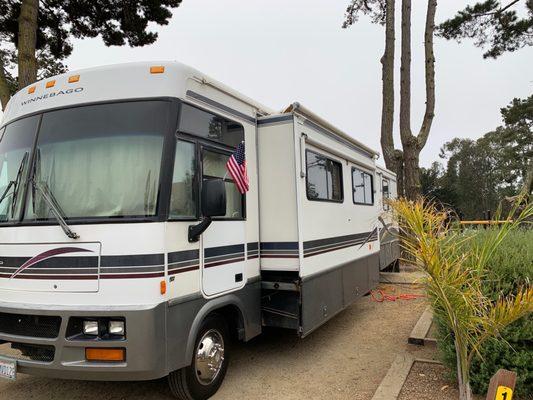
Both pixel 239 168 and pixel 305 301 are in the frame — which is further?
pixel 305 301

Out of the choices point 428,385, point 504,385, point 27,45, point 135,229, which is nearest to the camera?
point 504,385

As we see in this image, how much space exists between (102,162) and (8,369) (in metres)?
1.76

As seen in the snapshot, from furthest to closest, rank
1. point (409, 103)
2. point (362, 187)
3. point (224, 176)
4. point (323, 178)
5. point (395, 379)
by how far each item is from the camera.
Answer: point (409, 103), point (362, 187), point (323, 178), point (224, 176), point (395, 379)

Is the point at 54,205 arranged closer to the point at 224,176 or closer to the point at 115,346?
the point at 115,346

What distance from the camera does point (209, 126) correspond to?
3.98 m

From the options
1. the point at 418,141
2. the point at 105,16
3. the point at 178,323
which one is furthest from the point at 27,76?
the point at 418,141

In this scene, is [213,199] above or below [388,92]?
below

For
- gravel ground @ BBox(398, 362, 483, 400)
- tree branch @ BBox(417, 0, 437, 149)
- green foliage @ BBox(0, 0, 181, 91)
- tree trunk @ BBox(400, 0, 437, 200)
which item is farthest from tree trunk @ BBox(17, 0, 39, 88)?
tree branch @ BBox(417, 0, 437, 149)

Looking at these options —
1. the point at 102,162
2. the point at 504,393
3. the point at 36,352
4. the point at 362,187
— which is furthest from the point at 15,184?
the point at 362,187

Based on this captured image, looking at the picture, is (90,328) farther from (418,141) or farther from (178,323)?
(418,141)

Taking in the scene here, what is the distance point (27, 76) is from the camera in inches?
322

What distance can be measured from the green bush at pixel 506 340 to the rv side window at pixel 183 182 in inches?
92.2

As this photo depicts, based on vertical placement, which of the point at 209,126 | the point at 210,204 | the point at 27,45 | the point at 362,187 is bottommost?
the point at 210,204

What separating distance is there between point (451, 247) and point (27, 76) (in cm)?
819
